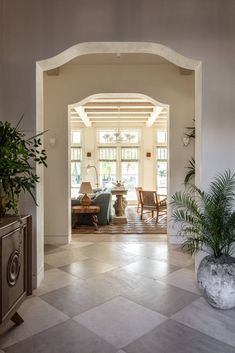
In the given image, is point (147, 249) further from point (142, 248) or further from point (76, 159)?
point (76, 159)

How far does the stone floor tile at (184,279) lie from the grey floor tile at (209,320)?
34 cm

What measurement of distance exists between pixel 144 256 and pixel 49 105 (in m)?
3.13

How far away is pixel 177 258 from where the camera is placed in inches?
164

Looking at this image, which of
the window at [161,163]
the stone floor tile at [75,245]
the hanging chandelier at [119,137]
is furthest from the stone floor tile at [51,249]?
the window at [161,163]

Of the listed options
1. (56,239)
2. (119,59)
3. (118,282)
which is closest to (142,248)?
(118,282)

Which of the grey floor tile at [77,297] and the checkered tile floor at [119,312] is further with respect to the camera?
the grey floor tile at [77,297]

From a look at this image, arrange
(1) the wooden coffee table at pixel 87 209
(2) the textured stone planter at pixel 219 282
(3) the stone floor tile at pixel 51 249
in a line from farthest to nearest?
(1) the wooden coffee table at pixel 87 209 → (3) the stone floor tile at pixel 51 249 → (2) the textured stone planter at pixel 219 282

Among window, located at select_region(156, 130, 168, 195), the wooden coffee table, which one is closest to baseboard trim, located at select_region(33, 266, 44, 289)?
the wooden coffee table

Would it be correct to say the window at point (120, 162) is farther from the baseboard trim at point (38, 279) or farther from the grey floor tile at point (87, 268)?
the baseboard trim at point (38, 279)

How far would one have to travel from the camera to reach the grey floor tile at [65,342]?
2039mm

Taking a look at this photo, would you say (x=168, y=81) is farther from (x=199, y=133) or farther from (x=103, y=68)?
(x=199, y=133)

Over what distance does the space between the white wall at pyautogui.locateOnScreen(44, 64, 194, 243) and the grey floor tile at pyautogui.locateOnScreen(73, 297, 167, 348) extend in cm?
255

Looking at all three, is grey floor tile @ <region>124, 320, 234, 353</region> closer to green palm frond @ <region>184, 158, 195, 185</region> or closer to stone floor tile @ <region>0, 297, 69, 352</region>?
stone floor tile @ <region>0, 297, 69, 352</region>

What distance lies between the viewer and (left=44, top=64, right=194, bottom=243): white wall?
4.89 meters
